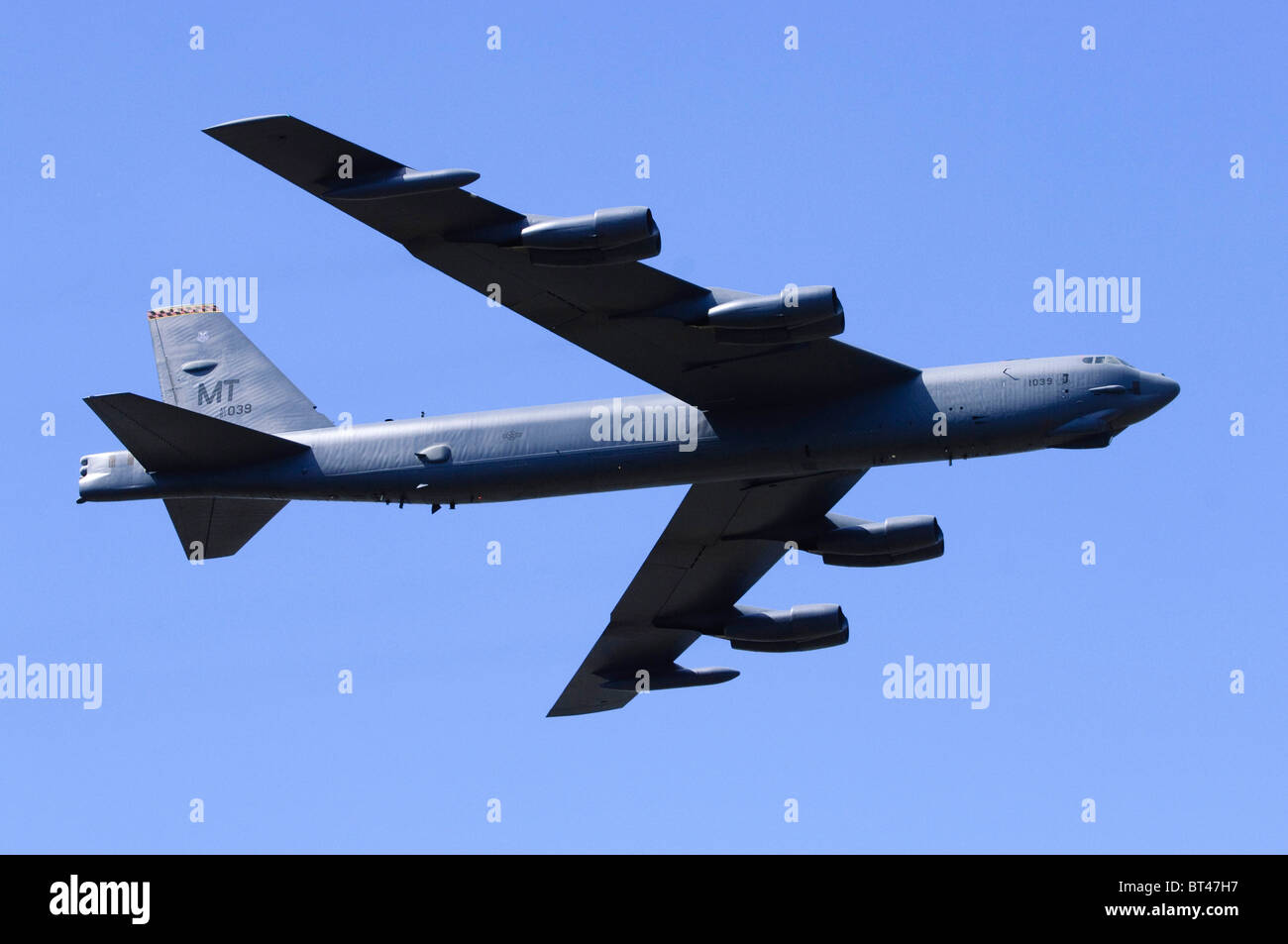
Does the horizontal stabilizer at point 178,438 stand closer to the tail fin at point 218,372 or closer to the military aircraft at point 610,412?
the military aircraft at point 610,412

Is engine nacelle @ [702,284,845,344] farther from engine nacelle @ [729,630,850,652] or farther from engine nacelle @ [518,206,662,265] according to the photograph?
engine nacelle @ [729,630,850,652]

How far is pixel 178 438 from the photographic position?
34062mm

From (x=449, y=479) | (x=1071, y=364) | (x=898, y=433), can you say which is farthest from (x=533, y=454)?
(x=1071, y=364)

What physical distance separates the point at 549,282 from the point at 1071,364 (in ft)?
31.2

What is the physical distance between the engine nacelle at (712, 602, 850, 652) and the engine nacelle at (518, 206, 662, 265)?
36.0ft

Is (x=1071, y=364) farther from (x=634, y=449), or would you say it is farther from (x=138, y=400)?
(x=138, y=400)

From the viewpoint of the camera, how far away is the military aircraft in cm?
3122

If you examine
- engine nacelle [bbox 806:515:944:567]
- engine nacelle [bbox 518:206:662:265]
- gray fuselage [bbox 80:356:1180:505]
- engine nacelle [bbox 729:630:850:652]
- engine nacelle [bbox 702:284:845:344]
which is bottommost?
engine nacelle [bbox 729:630:850:652]

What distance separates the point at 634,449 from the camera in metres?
34.0

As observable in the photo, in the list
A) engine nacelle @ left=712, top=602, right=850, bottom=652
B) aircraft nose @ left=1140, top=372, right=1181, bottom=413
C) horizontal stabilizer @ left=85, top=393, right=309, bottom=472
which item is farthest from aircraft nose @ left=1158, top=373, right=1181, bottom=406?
horizontal stabilizer @ left=85, top=393, right=309, bottom=472

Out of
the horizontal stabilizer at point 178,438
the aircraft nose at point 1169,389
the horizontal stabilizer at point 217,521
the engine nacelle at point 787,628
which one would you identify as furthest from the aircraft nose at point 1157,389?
the horizontal stabilizer at point 217,521

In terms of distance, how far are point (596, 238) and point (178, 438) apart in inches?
359

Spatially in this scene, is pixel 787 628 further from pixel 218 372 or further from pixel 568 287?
pixel 218 372

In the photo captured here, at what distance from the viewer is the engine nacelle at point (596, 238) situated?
30328 mm
